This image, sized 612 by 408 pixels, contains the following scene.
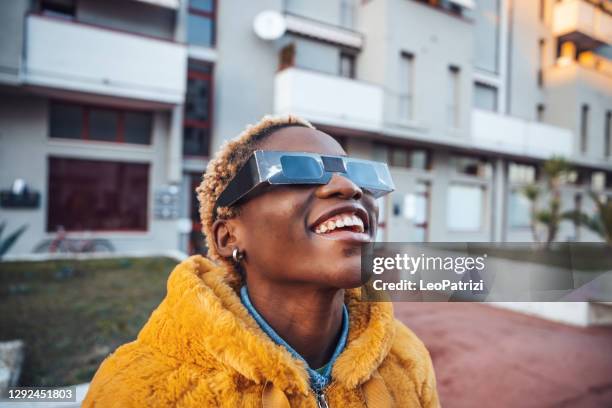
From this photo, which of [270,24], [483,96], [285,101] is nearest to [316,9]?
[270,24]

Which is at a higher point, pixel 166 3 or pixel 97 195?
pixel 166 3

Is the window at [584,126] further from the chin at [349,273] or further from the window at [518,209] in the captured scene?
the chin at [349,273]

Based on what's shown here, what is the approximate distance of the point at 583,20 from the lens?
3531 mm

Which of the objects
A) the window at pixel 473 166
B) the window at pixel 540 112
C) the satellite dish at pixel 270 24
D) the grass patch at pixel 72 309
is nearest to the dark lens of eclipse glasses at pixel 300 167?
the grass patch at pixel 72 309

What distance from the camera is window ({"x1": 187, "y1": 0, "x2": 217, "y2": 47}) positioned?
864 cm

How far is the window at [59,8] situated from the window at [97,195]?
10.4ft

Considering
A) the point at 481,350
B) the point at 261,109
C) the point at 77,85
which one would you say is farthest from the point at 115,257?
the point at 481,350

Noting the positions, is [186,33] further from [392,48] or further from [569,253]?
[569,253]

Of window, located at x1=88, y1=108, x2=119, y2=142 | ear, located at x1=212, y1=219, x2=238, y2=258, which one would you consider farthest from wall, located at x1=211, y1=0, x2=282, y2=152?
ear, located at x1=212, y1=219, x2=238, y2=258

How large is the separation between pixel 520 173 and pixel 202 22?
10433 mm

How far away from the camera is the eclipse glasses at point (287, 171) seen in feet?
2.92

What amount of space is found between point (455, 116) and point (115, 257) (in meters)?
10.3

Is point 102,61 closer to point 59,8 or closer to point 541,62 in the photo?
point 59,8

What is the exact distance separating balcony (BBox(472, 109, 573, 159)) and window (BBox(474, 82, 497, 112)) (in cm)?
57
